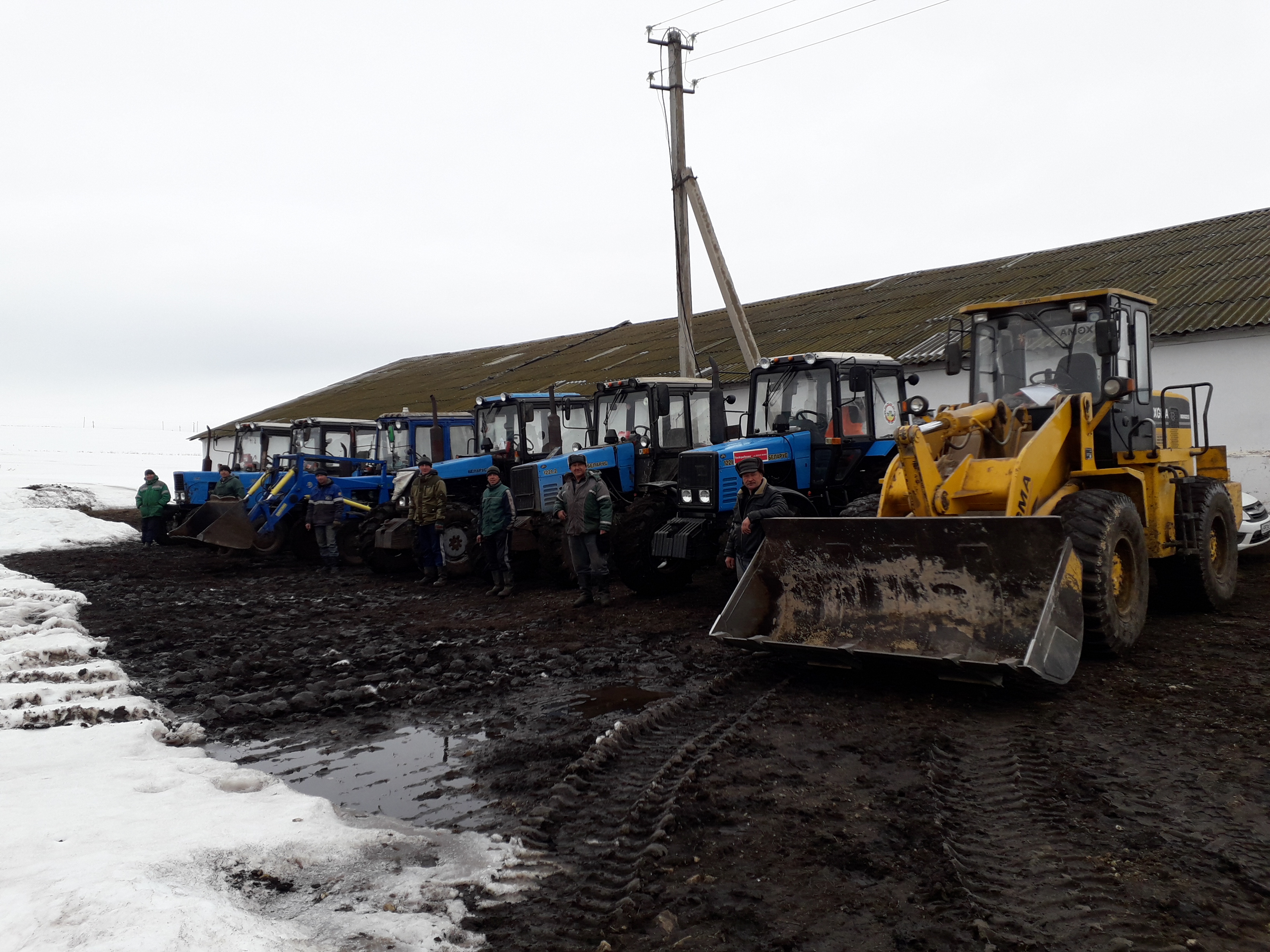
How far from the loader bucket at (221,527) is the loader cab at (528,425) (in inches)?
150

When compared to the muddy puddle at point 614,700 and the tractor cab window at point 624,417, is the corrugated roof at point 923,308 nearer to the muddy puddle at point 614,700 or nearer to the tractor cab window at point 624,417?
the tractor cab window at point 624,417

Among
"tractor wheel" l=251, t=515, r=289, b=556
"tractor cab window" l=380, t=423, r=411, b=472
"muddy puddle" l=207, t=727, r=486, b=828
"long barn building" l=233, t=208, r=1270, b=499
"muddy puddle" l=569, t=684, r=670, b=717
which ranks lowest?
"muddy puddle" l=207, t=727, r=486, b=828

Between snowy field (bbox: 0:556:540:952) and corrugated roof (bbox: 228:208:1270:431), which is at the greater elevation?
corrugated roof (bbox: 228:208:1270:431)

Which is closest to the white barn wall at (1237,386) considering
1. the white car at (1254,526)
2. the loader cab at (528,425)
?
the white car at (1254,526)

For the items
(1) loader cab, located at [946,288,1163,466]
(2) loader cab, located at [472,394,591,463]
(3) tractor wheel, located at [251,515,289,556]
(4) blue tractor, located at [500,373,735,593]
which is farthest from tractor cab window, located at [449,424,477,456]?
(1) loader cab, located at [946,288,1163,466]

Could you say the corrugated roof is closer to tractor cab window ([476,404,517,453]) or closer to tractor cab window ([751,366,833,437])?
tractor cab window ([476,404,517,453])

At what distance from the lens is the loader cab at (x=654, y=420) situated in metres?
10.7

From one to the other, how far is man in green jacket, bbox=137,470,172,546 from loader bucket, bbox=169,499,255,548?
3700mm

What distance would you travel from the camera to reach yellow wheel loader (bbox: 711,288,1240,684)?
536 centimetres

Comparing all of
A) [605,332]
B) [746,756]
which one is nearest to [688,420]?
[746,756]

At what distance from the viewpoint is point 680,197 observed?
598 inches

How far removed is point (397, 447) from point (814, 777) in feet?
39.1

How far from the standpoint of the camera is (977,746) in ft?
14.9

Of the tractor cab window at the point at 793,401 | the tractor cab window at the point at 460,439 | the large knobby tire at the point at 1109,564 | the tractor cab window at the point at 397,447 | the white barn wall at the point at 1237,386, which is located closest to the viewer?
the large knobby tire at the point at 1109,564
